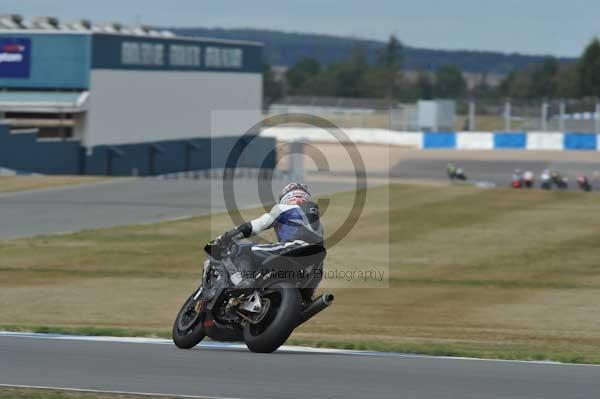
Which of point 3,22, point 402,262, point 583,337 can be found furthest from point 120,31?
point 583,337

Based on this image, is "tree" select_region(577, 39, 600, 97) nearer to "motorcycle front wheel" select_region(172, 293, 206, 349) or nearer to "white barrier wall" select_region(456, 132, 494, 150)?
"white barrier wall" select_region(456, 132, 494, 150)

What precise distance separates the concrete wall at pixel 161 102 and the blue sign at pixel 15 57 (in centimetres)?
326

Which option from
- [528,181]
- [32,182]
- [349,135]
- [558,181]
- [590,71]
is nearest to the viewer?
[32,182]

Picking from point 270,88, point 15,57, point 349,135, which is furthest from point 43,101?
point 270,88

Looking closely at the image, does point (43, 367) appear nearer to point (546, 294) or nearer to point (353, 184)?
point (546, 294)

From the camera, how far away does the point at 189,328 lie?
10.9m

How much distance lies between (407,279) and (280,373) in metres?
12.4

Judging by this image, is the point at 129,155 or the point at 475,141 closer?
the point at 129,155

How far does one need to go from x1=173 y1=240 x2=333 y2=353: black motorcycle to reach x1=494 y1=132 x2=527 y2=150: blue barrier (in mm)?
55119

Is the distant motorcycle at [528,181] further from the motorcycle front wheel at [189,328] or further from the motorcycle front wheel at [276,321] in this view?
the motorcycle front wheel at [276,321]

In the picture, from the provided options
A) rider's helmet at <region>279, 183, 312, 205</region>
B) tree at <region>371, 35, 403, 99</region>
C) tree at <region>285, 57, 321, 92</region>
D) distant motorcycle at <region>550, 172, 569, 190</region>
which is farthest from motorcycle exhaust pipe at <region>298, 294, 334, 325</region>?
tree at <region>285, 57, 321, 92</region>

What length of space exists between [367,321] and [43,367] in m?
7.28

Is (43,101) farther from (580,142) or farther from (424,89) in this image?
(424,89)

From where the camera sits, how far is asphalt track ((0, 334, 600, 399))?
28.5ft
